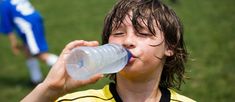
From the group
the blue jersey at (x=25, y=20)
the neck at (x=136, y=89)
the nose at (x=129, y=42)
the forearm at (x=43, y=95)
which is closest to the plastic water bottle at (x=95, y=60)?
the nose at (x=129, y=42)

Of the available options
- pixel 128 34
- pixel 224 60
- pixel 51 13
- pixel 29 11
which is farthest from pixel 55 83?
pixel 51 13

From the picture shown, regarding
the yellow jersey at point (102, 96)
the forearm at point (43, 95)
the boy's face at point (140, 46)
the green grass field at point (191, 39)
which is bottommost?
the green grass field at point (191, 39)

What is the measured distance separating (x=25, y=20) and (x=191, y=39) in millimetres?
3365

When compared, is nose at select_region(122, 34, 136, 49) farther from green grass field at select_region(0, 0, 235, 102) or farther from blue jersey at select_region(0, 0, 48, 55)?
blue jersey at select_region(0, 0, 48, 55)

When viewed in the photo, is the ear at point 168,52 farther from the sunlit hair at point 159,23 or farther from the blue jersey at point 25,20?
the blue jersey at point 25,20

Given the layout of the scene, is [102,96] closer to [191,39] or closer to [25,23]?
[25,23]

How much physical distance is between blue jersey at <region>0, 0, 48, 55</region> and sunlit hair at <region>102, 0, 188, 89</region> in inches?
168

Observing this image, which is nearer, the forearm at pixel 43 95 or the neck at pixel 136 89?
the forearm at pixel 43 95

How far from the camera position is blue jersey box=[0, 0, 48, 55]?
7.04 meters

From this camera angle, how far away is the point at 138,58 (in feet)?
8.06

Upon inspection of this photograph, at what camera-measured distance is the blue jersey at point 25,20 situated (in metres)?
7.04

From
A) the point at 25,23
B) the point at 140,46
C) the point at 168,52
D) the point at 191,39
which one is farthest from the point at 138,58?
the point at 191,39

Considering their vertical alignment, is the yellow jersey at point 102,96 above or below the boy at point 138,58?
below

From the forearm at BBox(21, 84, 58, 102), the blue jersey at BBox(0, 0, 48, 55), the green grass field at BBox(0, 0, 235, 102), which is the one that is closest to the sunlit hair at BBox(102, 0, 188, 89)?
the forearm at BBox(21, 84, 58, 102)
